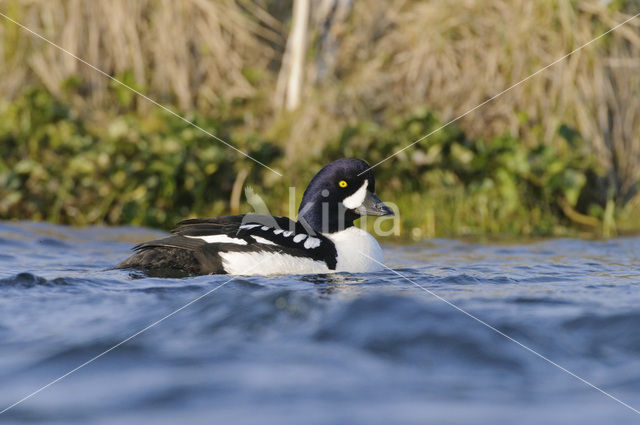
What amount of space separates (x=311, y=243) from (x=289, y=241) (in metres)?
0.17

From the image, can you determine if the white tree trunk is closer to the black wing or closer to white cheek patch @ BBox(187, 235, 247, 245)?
the black wing

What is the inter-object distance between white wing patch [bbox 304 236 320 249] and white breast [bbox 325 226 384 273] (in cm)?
17

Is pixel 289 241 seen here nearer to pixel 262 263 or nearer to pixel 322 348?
pixel 262 263

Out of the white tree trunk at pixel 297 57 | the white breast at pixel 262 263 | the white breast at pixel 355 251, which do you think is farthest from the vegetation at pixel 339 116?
the white breast at pixel 262 263

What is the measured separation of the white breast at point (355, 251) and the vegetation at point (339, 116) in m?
2.57

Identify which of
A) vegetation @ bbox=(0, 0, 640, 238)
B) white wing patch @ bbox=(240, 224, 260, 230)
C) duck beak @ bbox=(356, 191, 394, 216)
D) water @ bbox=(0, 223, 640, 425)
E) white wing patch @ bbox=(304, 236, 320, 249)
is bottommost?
water @ bbox=(0, 223, 640, 425)

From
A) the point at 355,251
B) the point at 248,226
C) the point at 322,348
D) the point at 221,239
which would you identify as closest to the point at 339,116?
the point at 355,251

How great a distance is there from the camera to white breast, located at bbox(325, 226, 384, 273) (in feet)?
17.7

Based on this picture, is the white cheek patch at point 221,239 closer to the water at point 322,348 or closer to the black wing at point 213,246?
the black wing at point 213,246

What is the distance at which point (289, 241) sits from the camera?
5238 mm

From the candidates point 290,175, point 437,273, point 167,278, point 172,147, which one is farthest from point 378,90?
point 167,278

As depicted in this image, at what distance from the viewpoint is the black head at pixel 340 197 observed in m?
5.64

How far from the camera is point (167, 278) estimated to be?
4.95 metres

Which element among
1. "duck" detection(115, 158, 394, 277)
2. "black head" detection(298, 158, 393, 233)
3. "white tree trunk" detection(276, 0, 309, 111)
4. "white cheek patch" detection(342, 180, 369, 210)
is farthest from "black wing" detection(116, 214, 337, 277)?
"white tree trunk" detection(276, 0, 309, 111)
